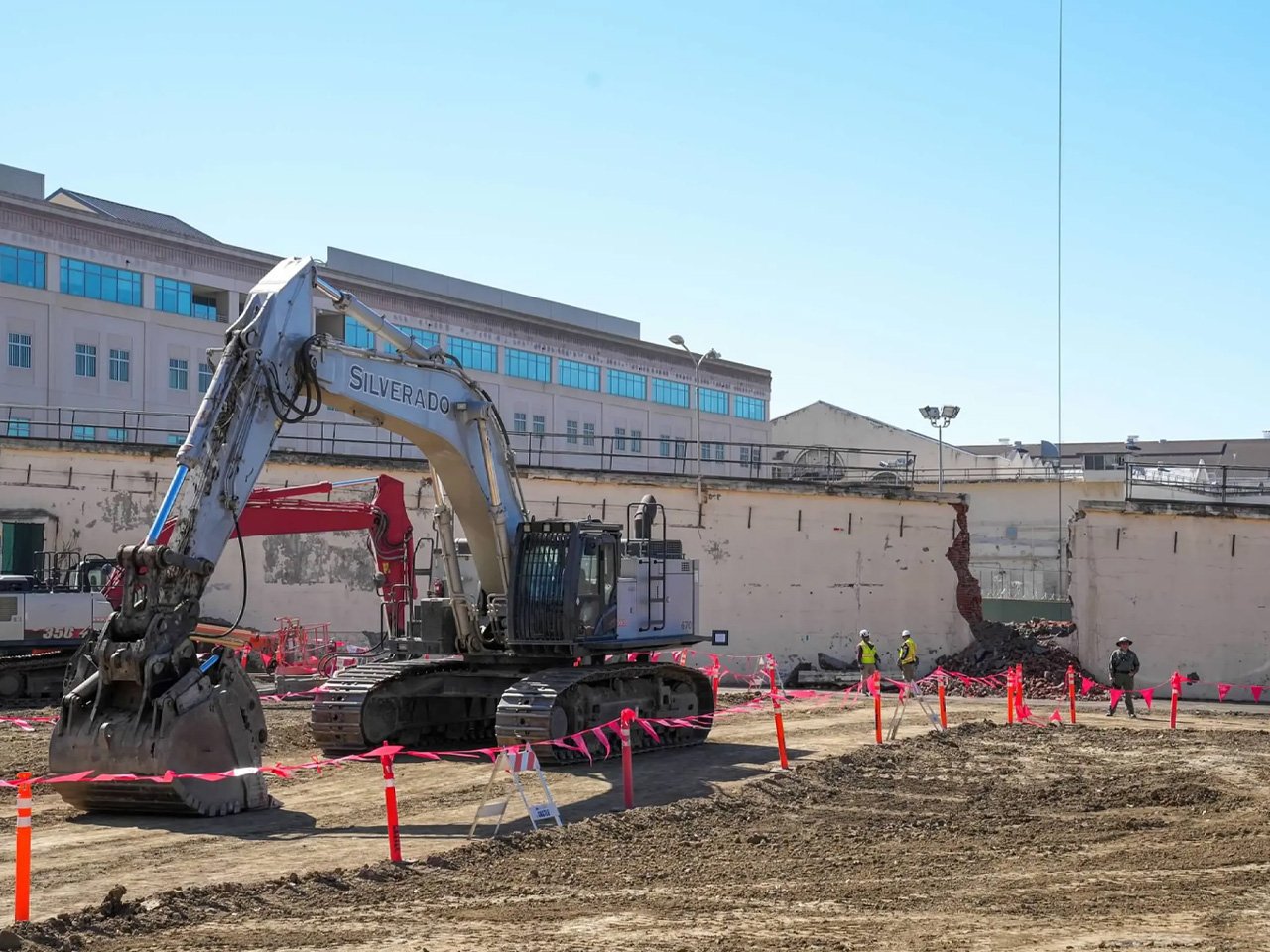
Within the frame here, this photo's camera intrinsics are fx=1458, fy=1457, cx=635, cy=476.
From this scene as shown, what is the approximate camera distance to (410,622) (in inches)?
779

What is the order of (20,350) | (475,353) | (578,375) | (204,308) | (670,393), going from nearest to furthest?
(20,350)
(204,308)
(475,353)
(578,375)
(670,393)

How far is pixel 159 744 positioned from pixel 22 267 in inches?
1523

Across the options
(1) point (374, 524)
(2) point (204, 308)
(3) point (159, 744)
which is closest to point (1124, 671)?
(1) point (374, 524)

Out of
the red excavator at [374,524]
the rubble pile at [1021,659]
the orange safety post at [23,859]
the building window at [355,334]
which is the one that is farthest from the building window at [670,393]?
the orange safety post at [23,859]

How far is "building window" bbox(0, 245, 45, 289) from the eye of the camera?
46.5 m

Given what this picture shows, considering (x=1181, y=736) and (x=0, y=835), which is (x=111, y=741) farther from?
(x=1181, y=736)

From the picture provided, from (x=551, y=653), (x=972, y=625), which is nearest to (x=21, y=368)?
(x=972, y=625)

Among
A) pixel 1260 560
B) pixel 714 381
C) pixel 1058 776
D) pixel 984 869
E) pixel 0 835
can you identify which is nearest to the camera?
pixel 984 869

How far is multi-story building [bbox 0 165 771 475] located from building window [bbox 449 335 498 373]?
80 mm

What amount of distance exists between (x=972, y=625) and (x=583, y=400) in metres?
32.6

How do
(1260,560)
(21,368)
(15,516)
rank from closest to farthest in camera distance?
(15,516) < (1260,560) < (21,368)

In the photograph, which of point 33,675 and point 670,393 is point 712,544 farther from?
point 670,393

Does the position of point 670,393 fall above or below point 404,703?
above

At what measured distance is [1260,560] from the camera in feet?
112
